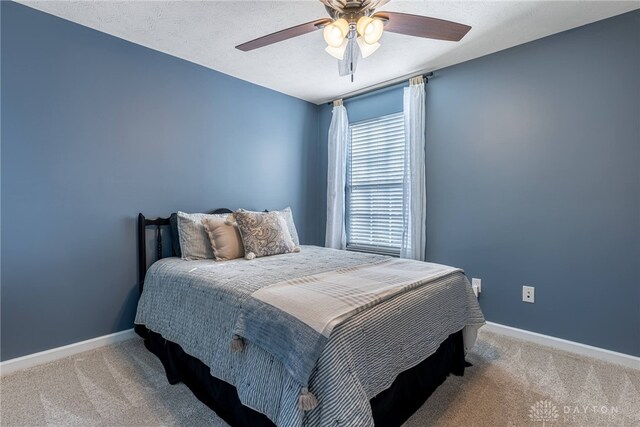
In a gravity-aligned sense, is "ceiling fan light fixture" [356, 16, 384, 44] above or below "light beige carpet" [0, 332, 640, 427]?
above

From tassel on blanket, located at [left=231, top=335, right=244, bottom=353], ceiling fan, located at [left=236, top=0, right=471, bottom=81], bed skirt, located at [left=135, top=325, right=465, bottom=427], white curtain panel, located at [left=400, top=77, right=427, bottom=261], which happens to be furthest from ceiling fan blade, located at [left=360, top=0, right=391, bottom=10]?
bed skirt, located at [left=135, top=325, right=465, bottom=427]

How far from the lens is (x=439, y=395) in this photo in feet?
5.82

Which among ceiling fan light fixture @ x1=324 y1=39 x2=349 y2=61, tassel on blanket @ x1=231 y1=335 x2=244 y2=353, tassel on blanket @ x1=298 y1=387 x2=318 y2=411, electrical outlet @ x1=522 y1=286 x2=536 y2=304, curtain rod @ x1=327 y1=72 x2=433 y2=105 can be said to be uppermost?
curtain rod @ x1=327 y1=72 x2=433 y2=105

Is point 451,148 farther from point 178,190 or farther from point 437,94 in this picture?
point 178,190

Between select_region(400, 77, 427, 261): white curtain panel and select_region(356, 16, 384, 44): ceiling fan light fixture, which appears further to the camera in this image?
select_region(400, 77, 427, 261): white curtain panel

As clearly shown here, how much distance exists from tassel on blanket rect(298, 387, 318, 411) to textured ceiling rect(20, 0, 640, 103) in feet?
7.30

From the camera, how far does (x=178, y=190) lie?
9.34ft

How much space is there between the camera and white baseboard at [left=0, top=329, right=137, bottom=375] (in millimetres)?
2020

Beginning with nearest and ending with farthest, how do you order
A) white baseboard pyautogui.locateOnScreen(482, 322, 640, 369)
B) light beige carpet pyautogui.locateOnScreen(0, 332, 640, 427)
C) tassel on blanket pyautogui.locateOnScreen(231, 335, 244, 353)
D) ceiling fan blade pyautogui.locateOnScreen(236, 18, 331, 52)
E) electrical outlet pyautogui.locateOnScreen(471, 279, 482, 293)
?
tassel on blanket pyautogui.locateOnScreen(231, 335, 244, 353)
light beige carpet pyautogui.locateOnScreen(0, 332, 640, 427)
ceiling fan blade pyautogui.locateOnScreen(236, 18, 331, 52)
white baseboard pyautogui.locateOnScreen(482, 322, 640, 369)
electrical outlet pyautogui.locateOnScreen(471, 279, 482, 293)

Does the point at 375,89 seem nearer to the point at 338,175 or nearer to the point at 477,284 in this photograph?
the point at 338,175

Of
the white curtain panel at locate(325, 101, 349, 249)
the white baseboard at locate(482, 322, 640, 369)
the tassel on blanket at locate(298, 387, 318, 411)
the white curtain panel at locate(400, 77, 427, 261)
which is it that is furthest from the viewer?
the white curtain panel at locate(325, 101, 349, 249)

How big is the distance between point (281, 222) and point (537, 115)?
7.72ft

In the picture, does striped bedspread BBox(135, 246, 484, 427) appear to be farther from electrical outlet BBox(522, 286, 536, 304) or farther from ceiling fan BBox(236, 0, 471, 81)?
ceiling fan BBox(236, 0, 471, 81)

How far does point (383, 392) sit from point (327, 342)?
489mm
